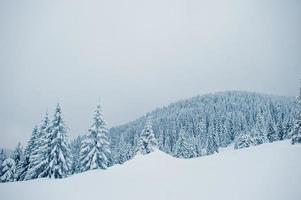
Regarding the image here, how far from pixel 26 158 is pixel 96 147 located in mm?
13805

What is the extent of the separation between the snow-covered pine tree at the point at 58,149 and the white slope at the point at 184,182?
1219 cm

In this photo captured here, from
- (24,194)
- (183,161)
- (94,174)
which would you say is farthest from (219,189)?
(24,194)

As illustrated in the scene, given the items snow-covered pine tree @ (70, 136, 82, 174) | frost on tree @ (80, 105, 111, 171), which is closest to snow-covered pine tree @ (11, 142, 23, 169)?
snow-covered pine tree @ (70, 136, 82, 174)

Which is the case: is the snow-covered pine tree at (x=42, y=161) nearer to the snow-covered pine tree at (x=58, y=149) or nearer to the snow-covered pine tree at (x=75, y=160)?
the snow-covered pine tree at (x=58, y=149)

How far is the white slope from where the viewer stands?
52.4 ft

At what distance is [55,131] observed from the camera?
121ft

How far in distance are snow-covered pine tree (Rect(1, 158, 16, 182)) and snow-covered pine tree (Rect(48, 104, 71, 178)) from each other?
45.7ft

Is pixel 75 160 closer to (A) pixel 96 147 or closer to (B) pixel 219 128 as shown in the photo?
(A) pixel 96 147

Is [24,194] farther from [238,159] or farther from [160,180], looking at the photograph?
[238,159]

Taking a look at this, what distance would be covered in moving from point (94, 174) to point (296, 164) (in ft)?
55.5

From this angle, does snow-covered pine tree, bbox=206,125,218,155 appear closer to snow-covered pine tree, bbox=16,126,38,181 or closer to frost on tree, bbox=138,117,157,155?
frost on tree, bbox=138,117,157,155

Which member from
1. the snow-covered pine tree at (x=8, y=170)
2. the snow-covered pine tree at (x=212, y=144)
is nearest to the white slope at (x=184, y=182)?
the snow-covered pine tree at (x=8, y=170)

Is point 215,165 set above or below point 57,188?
above

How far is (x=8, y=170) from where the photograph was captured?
45094mm
